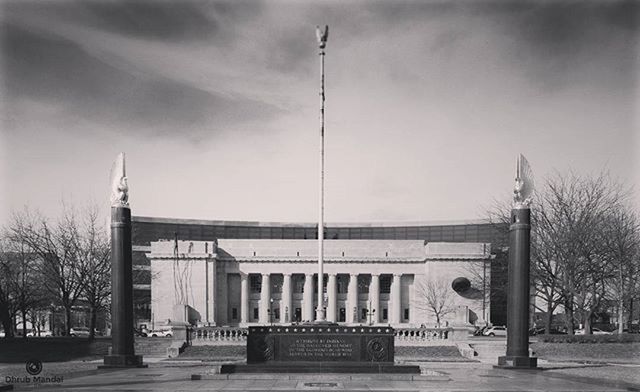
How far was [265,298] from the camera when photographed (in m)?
84.5

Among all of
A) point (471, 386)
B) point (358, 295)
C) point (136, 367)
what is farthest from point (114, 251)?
point (358, 295)

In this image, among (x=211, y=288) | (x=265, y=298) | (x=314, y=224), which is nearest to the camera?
(x=211, y=288)

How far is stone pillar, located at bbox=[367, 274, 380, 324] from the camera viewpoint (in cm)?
8481

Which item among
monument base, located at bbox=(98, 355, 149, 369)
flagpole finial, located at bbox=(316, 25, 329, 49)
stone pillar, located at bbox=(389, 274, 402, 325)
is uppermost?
flagpole finial, located at bbox=(316, 25, 329, 49)

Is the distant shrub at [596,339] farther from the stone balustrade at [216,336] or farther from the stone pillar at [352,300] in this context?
the stone pillar at [352,300]

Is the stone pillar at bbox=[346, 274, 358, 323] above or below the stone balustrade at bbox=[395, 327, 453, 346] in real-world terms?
below

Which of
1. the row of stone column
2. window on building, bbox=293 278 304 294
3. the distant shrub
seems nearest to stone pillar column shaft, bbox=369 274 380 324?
the row of stone column

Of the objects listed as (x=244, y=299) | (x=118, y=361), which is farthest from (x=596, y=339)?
(x=244, y=299)

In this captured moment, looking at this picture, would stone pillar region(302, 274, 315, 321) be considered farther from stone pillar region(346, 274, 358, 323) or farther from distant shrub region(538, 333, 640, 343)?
distant shrub region(538, 333, 640, 343)

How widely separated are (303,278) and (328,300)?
590cm

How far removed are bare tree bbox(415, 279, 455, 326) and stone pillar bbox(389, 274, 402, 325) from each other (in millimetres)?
2789

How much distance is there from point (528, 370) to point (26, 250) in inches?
1883

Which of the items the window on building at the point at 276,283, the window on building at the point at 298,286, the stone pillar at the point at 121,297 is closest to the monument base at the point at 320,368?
the stone pillar at the point at 121,297

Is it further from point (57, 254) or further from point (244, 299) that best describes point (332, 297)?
point (57, 254)
